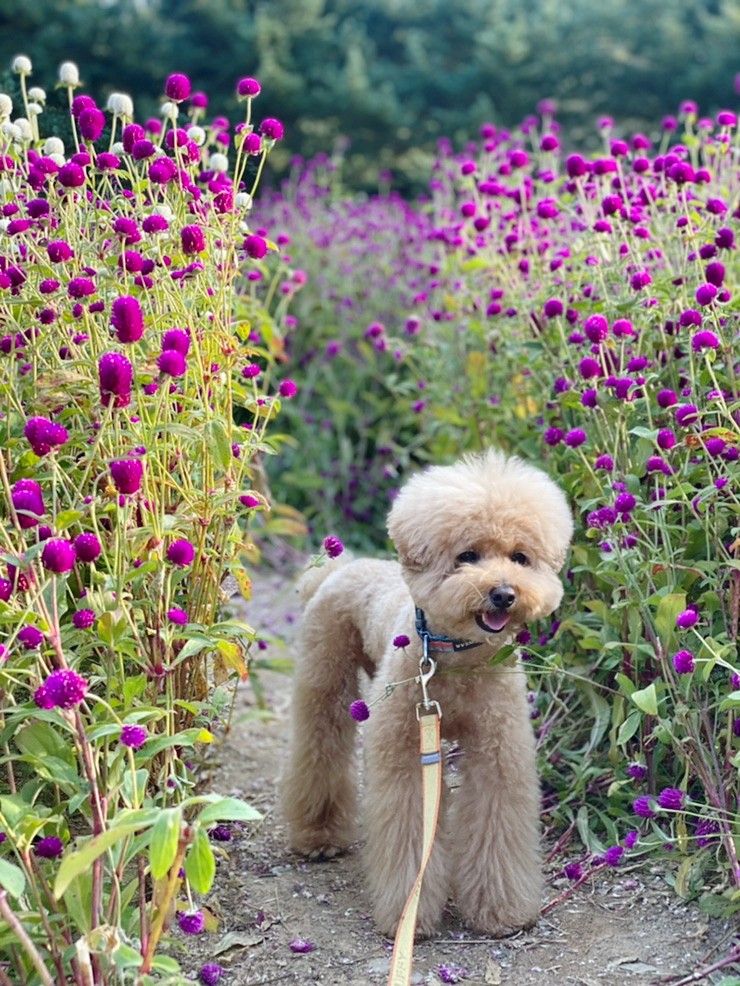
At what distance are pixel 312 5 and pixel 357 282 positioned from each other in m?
6.85

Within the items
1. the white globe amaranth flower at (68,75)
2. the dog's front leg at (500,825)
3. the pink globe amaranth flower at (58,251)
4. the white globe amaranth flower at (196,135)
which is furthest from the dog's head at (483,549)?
the white globe amaranth flower at (68,75)

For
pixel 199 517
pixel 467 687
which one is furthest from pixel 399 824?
pixel 199 517

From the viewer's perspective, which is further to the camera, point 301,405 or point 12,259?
point 301,405

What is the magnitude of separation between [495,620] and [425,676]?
0.26 metres

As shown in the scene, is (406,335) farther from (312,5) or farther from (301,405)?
(312,5)

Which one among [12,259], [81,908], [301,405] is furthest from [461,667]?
[301,405]

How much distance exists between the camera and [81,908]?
249cm

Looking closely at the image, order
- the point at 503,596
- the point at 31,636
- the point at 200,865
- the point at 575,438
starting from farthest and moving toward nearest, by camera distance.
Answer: the point at 575,438 → the point at 503,596 → the point at 31,636 → the point at 200,865

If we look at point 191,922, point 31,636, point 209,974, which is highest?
point 31,636

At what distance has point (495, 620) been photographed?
296cm

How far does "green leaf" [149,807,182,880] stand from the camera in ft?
6.95

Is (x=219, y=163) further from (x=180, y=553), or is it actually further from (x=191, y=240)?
(x=180, y=553)

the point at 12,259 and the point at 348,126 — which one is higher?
the point at 348,126

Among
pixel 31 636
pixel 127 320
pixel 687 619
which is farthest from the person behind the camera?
pixel 687 619
